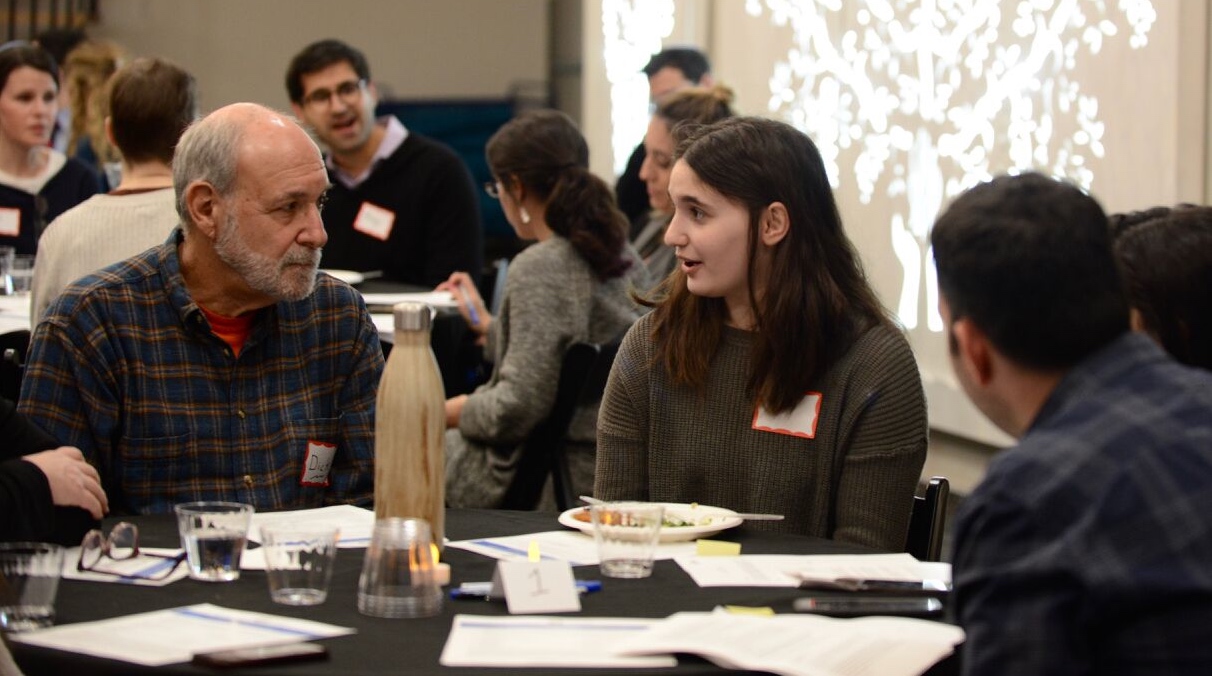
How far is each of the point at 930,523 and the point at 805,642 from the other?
0.82 metres

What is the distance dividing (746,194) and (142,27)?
8.84 m

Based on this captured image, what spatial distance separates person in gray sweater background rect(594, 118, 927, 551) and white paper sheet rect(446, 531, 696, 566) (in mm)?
464

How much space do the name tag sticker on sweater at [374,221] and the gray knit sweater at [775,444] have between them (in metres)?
3.10

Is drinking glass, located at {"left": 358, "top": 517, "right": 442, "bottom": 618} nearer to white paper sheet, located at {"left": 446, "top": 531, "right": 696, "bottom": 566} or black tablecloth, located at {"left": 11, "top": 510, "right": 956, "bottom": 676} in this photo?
black tablecloth, located at {"left": 11, "top": 510, "right": 956, "bottom": 676}

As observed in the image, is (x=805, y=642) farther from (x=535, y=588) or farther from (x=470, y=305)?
(x=470, y=305)

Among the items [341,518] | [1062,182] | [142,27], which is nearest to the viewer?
[1062,182]

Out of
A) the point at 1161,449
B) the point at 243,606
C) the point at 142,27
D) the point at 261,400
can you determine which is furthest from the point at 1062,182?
the point at 142,27

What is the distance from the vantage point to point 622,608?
1794mm

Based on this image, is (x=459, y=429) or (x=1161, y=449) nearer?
(x=1161, y=449)

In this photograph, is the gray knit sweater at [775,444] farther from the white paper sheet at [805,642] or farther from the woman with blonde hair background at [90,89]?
the woman with blonde hair background at [90,89]

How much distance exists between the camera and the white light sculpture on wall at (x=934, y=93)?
16.8ft

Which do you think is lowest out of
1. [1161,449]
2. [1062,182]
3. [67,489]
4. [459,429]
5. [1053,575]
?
[459,429]

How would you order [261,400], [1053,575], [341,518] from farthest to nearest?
[261,400]
[341,518]
[1053,575]

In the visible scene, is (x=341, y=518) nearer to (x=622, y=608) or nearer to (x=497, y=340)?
(x=622, y=608)
